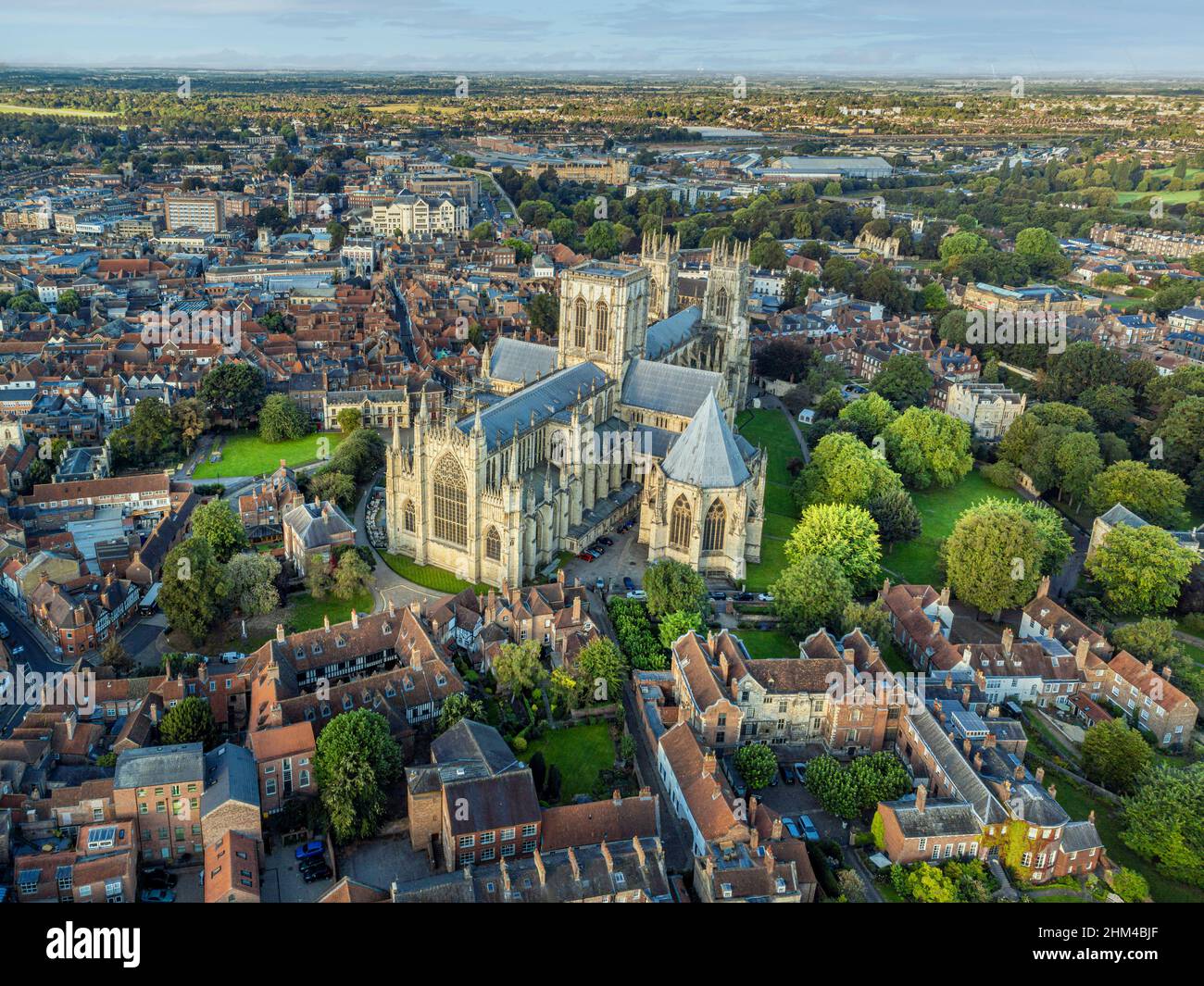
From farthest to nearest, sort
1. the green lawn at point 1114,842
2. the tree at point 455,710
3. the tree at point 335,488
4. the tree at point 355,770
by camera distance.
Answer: the tree at point 335,488 → the tree at point 455,710 → the green lawn at point 1114,842 → the tree at point 355,770

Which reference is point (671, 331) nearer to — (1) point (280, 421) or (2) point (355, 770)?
(1) point (280, 421)

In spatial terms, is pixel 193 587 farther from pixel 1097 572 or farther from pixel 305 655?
pixel 1097 572

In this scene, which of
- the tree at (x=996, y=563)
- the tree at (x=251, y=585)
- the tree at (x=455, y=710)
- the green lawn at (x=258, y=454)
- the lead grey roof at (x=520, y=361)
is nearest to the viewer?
the tree at (x=455, y=710)

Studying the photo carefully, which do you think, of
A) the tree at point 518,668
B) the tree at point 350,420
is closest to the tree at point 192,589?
the tree at point 518,668

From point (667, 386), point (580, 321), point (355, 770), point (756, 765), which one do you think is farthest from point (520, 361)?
point (355, 770)

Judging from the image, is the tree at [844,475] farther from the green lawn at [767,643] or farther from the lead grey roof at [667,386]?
the green lawn at [767,643]

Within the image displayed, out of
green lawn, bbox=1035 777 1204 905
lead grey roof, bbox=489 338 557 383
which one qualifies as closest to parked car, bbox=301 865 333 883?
green lawn, bbox=1035 777 1204 905
